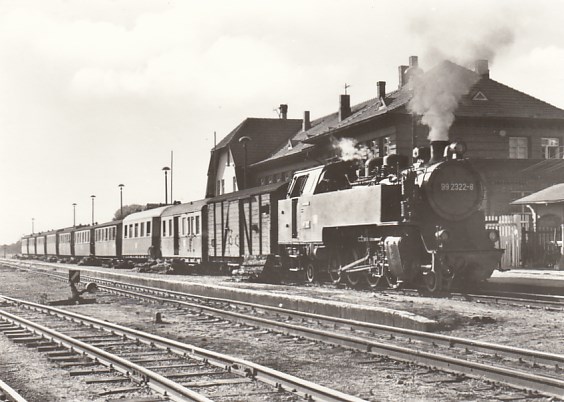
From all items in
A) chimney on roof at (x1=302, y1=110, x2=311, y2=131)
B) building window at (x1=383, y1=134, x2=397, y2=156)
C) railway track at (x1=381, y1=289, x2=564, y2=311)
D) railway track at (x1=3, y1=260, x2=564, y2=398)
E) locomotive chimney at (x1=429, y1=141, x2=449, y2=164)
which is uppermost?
chimney on roof at (x1=302, y1=110, x2=311, y2=131)

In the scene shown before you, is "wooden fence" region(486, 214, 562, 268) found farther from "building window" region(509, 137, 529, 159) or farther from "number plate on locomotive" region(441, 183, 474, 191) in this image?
"building window" region(509, 137, 529, 159)

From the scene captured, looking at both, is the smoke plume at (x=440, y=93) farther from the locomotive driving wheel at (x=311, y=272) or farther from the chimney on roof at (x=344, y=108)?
the chimney on roof at (x=344, y=108)

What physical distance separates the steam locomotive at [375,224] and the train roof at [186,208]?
3066 millimetres

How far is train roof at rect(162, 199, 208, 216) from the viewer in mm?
27359

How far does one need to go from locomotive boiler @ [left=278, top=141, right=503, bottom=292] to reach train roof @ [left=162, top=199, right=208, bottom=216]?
10.9 m

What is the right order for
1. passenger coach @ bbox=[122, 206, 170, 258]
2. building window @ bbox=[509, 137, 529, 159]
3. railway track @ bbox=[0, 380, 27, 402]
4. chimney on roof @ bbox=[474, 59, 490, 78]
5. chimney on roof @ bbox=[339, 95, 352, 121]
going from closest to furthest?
1. railway track @ bbox=[0, 380, 27, 402]
2. passenger coach @ bbox=[122, 206, 170, 258]
3. building window @ bbox=[509, 137, 529, 159]
4. chimney on roof @ bbox=[474, 59, 490, 78]
5. chimney on roof @ bbox=[339, 95, 352, 121]

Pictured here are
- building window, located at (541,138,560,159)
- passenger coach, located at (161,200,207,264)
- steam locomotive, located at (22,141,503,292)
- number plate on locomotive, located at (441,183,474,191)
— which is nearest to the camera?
steam locomotive, located at (22,141,503,292)

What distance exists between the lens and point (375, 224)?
15.4 meters

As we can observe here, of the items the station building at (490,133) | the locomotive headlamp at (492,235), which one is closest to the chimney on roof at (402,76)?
the station building at (490,133)

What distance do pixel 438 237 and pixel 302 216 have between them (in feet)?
16.0

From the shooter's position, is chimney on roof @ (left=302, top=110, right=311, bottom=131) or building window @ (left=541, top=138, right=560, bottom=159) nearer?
building window @ (left=541, top=138, right=560, bottom=159)

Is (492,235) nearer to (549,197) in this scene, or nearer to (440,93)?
(440,93)

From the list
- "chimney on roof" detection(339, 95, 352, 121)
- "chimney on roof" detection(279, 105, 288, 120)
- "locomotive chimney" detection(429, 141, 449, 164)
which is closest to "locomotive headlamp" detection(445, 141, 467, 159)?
"locomotive chimney" detection(429, 141, 449, 164)

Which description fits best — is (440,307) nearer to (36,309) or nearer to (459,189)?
(459,189)
